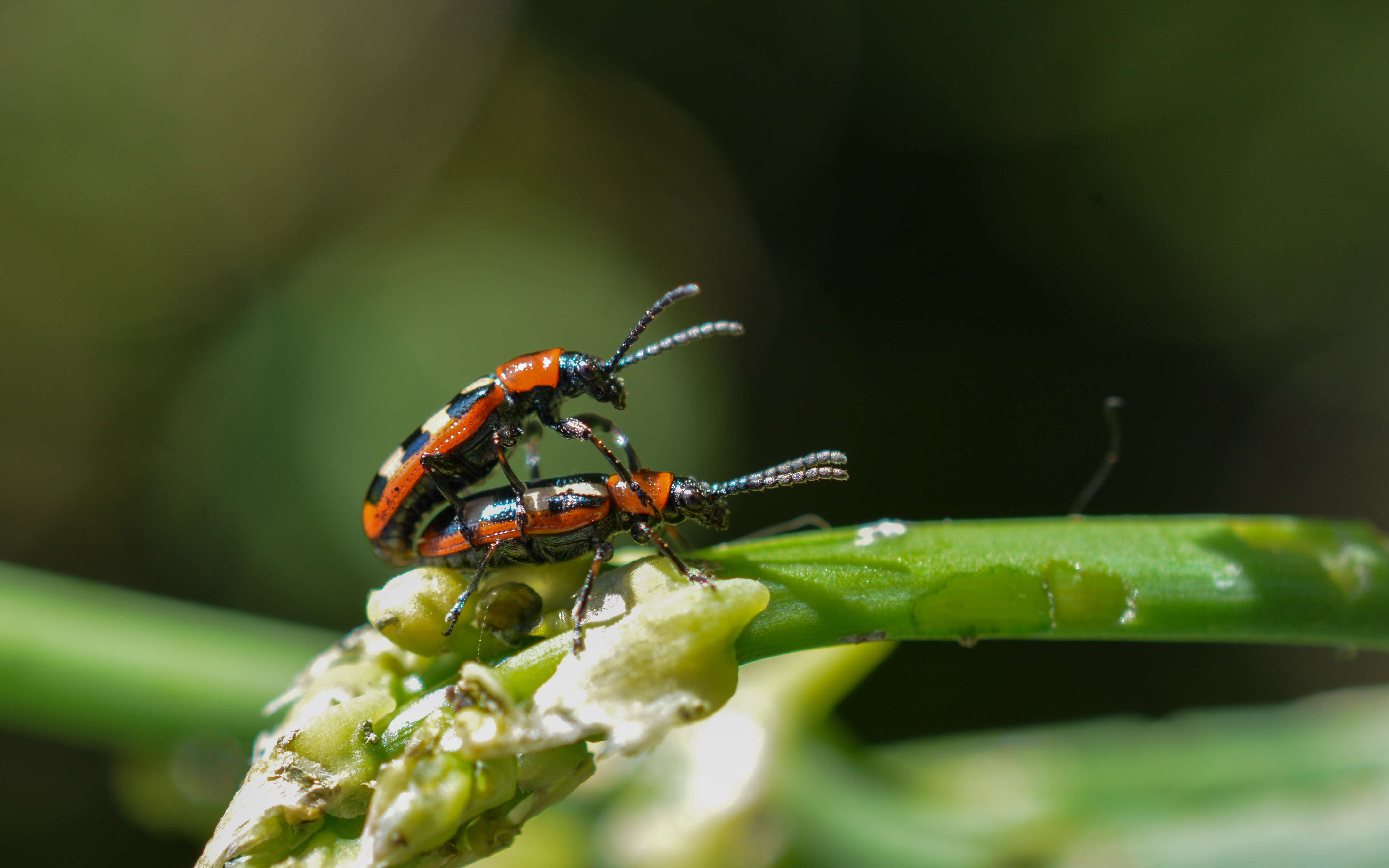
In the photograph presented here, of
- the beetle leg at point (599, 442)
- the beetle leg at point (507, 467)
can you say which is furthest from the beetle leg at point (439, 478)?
the beetle leg at point (599, 442)

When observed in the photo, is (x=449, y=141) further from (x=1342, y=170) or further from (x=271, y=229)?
(x=1342, y=170)

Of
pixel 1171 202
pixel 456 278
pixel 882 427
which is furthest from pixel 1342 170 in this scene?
pixel 456 278

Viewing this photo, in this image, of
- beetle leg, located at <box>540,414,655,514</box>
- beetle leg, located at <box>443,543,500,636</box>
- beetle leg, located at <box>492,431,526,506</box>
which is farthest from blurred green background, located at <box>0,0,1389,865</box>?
beetle leg, located at <box>443,543,500,636</box>

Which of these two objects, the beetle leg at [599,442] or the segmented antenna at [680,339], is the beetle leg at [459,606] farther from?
the segmented antenna at [680,339]

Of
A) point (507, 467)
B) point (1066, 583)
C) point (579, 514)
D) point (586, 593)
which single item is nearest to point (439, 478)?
point (507, 467)

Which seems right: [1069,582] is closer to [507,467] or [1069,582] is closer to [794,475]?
[794,475]

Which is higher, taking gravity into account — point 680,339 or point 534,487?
point 680,339

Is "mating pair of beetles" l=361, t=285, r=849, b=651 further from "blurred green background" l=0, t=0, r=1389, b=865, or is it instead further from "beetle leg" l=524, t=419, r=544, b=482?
"blurred green background" l=0, t=0, r=1389, b=865
